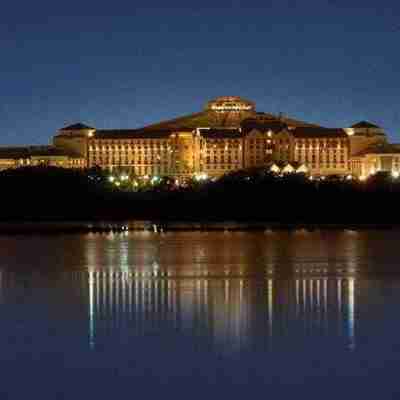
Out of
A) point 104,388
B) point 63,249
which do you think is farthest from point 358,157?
point 104,388

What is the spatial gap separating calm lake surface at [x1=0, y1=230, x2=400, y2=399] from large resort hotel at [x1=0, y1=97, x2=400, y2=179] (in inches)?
4350

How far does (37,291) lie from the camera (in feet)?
79.5

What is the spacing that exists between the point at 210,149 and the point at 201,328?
12651cm

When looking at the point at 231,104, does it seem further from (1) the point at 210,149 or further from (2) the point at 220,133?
(1) the point at 210,149

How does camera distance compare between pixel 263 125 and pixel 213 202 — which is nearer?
pixel 213 202

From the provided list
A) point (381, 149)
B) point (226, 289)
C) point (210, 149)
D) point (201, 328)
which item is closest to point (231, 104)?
point (210, 149)

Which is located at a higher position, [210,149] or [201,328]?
[210,149]

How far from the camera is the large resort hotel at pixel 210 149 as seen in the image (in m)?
144

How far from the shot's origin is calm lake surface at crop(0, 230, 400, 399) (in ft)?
48.3

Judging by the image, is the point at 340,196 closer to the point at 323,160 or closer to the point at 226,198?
the point at 226,198

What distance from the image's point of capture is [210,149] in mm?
144750

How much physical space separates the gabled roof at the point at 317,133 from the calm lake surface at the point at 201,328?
11578cm

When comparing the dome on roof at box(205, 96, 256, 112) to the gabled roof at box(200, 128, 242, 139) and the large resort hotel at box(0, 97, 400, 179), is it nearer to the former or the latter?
the large resort hotel at box(0, 97, 400, 179)

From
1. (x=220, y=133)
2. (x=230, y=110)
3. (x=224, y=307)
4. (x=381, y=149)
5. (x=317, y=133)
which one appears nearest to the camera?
(x=224, y=307)
